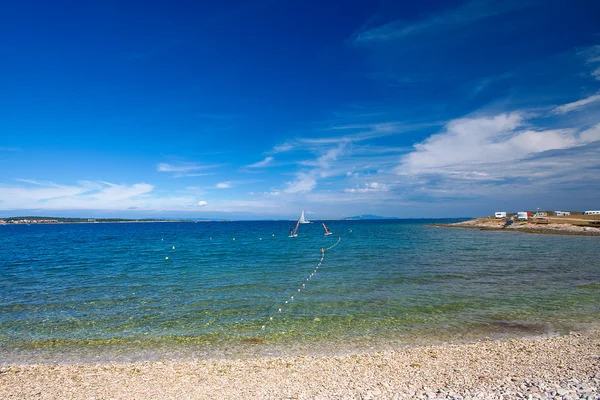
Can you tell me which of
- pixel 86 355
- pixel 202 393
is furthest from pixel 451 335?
pixel 86 355

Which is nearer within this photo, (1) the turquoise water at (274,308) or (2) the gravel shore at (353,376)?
(2) the gravel shore at (353,376)

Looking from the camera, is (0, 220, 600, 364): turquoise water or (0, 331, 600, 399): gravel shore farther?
(0, 220, 600, 364): turquoise water

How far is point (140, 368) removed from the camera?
463 inches

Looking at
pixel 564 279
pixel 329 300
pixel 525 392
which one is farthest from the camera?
pixel 564 279

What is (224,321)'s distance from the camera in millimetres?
16938

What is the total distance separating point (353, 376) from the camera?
10.7m

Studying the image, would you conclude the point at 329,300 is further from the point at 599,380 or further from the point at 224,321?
the point at 599,380

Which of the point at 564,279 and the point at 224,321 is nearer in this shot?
the point at 224,321

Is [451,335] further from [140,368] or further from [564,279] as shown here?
[564,279]

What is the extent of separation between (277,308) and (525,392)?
12.5 meters

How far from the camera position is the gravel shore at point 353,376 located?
9508 mm

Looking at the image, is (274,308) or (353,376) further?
(274,308)

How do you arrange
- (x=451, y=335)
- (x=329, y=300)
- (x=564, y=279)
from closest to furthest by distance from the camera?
(x=451, y=335)
(x=329, y=300)
(x=564, y=279)

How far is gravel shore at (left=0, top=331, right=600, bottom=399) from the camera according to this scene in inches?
374
